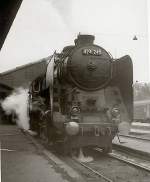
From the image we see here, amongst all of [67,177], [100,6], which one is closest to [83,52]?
[100,6]

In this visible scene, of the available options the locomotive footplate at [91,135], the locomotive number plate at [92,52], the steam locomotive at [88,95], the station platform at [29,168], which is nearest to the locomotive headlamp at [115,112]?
the steam locomotive at [88,95]

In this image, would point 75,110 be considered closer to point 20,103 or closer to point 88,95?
point 88,95

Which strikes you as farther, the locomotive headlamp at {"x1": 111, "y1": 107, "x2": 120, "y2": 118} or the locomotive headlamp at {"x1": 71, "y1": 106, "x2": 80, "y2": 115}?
the locomotive headlamp at {"x1": 111, "y1": 107, "x2": 120, "y2": 118}

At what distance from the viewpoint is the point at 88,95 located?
9531 mm

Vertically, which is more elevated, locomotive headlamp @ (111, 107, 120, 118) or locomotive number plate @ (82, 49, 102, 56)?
locomotive number plate @ (82, 49, 102, 56)

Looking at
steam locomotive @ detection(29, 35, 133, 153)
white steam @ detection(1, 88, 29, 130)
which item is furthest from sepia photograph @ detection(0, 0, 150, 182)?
white steam @ detection(1, 88, 29, 130)

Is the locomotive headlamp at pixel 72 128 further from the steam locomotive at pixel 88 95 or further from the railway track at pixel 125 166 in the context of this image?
the railway track at pixel 125 166

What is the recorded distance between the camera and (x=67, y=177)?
6434mm

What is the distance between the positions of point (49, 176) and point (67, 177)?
32 centimetres

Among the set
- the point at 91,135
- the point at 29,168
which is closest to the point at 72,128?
the point at 91,135

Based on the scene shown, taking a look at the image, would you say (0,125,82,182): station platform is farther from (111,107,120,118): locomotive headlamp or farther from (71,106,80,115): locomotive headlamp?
(111,107,120,118): locomotive headlamp

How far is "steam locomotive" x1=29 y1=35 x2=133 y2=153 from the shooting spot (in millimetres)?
9078

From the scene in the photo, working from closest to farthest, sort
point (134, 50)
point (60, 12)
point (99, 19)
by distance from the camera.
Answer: point (60, 12) → point (99, 19) → point (134, 50)

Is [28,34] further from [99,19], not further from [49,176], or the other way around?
[49,176]
